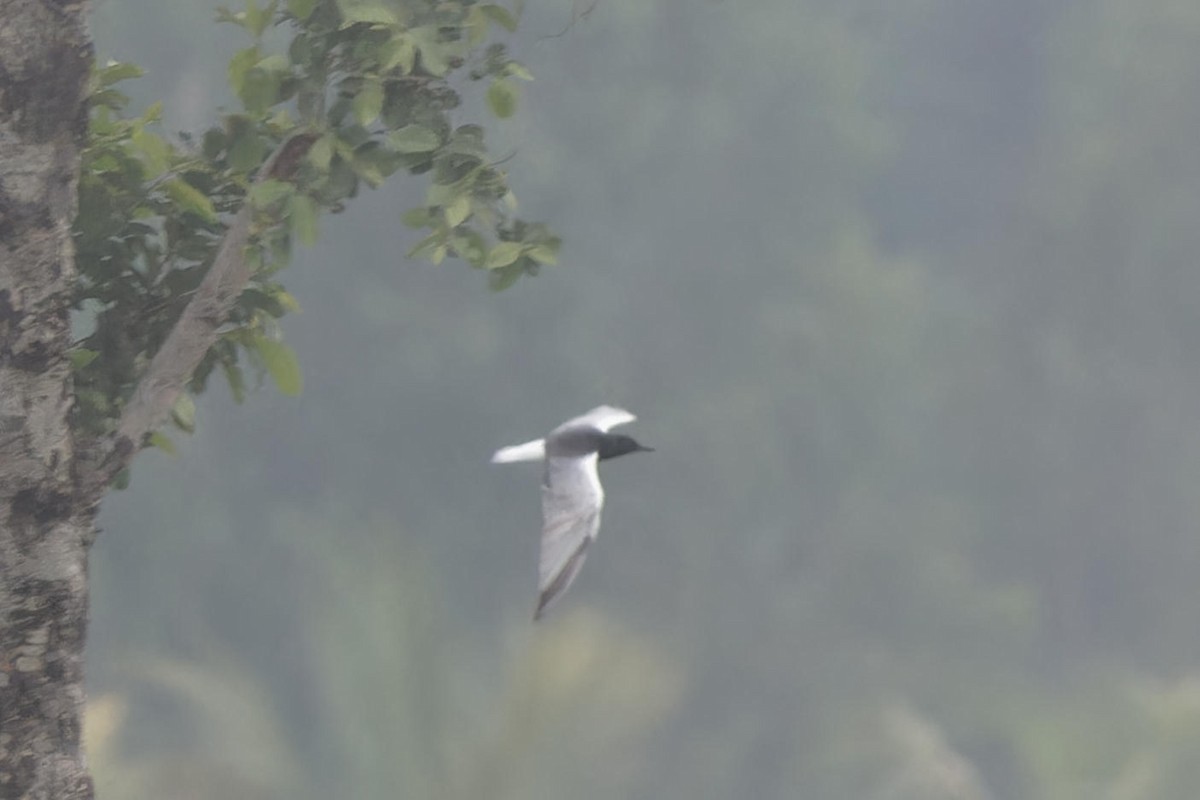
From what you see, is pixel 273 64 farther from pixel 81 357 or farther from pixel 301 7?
pixel 81 357

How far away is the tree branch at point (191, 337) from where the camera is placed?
93.7 inches

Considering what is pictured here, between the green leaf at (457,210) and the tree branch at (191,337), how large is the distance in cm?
25

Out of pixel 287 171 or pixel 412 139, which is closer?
pixel 412 139

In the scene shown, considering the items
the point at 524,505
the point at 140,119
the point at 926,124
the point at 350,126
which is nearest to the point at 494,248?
the point at 350,126

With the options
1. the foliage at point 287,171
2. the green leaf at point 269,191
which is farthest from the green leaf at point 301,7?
the green leaf at point 269,191

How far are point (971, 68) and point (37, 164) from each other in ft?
16.3

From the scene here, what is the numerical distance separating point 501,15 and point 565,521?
2.54ft

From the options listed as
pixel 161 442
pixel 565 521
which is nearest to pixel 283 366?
pixel 161 442

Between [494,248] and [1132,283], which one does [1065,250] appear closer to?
[1132,283]

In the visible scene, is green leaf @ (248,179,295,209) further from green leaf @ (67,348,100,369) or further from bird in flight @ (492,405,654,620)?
bird in flight @ (492,405,654,620)

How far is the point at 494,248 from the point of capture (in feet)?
7.86

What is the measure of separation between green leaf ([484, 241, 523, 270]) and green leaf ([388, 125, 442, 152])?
178 millimetres

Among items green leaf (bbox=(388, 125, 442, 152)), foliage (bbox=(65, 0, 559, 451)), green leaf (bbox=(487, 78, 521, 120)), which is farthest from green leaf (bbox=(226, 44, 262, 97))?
green leaf (bbox=(487, 78, 521, 120))

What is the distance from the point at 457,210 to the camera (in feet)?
7.64
